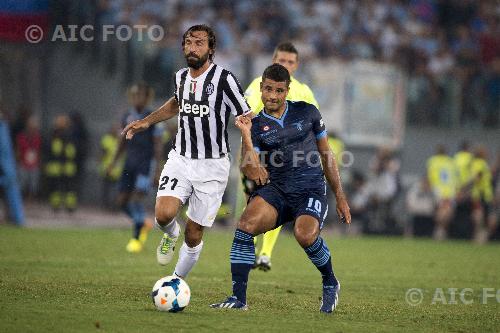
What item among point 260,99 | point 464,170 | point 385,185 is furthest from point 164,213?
point 464,170

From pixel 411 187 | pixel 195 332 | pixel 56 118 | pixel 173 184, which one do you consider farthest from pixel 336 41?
pixel 195 332

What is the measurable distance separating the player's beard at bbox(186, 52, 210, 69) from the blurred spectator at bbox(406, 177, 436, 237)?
1398 centimetres

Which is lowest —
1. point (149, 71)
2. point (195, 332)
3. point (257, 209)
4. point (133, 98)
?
point (195, 332)

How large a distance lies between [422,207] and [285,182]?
14182mm

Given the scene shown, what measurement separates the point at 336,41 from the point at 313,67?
2.03 meters

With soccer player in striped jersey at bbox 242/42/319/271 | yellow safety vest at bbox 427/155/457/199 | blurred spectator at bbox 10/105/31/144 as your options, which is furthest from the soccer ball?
blurred spectator at bbox 10/105/31/144

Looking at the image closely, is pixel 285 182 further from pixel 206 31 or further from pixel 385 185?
pixel 385 185

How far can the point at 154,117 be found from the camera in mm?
9836

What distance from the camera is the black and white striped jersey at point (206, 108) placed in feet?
31.0

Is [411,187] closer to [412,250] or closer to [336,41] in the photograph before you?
[336,41]

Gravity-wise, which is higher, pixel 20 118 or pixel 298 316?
pixel 20 118

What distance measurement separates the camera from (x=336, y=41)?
24562 mm

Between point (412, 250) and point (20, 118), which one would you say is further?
point (20, 118)

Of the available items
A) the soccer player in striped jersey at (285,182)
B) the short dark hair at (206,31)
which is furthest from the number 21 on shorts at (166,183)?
the short dark hair at (206,31)
